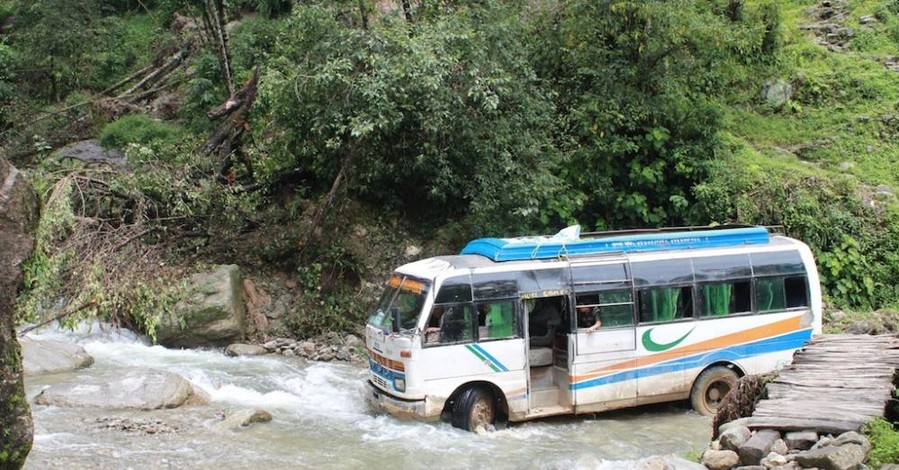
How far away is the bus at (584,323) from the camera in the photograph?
1009cm

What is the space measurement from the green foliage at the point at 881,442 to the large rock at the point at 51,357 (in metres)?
12.0

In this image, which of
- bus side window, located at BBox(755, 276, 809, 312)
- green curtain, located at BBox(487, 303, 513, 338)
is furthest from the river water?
bus side window, located at BBox(755, 276, 809, 312)

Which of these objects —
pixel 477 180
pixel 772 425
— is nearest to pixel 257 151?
pixel 477 180

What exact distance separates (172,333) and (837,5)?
920 inches

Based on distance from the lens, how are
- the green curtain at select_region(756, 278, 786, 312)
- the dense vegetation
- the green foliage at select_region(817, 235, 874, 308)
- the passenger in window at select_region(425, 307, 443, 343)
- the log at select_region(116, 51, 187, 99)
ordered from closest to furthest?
the passenger in window at select_region(425, 307, 443, 343), the green curtain at select_region(756, 278, 786, 312), the dense vegetation, the green foliage at select_region(817, 235, 874, 308), the log at select_region(116, 51, 187, 99)

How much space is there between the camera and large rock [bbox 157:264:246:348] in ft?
47.3

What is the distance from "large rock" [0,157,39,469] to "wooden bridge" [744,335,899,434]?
631cm

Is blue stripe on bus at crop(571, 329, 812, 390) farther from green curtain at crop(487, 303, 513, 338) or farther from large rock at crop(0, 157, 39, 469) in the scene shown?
large rock at crop(0, 157, 39, 469)

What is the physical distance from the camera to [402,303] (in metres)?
10.5

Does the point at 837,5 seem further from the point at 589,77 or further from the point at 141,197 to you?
the point at 141,197

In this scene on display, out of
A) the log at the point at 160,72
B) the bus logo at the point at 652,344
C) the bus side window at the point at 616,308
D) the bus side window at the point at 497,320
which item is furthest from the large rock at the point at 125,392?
the log at the point at 160,72

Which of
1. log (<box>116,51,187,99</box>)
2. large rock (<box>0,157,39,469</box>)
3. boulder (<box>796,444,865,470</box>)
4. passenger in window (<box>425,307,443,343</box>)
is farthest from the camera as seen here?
log (<box>116,51,187,99</box>)

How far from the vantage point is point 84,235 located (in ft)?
46.5

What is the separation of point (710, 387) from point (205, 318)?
9511 mm
